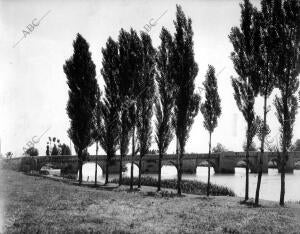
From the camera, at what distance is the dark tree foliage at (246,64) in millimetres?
23011

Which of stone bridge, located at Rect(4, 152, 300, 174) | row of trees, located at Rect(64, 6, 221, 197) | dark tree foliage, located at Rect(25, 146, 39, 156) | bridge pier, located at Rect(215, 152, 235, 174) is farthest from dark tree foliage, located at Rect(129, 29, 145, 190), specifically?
bridge pier, located at Rect(215, 152, 235, 174)

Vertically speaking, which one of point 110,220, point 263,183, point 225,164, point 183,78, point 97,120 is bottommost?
point 263,183

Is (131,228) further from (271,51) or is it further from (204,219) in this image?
(271,51)

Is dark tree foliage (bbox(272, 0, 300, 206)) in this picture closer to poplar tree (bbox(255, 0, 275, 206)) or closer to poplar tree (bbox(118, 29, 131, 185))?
poplar tree (bbox(255, 0, 275, 206))

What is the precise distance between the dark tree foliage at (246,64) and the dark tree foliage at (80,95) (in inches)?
637

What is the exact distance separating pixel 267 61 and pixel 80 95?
1913cm

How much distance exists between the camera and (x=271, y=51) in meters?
22.1

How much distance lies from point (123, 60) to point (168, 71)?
620cm

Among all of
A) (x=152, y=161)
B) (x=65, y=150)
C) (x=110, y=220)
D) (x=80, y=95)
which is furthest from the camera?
Answer: (x=65, y=150)

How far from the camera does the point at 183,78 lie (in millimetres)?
26484

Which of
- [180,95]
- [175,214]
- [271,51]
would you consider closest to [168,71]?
[180,95]

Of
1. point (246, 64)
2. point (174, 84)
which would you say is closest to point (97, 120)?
point (174, 84)

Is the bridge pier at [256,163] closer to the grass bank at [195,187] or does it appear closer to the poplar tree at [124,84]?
the grass bank at [195,187]

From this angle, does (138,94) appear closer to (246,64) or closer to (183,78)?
(183,78)
